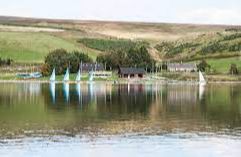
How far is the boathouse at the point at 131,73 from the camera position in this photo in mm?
158875

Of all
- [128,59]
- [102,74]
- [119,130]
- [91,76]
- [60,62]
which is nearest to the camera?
[119,130]

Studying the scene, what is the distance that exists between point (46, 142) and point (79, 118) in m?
15.2

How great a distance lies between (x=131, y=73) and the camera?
522 ft

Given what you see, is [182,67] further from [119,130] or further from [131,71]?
[119,130]

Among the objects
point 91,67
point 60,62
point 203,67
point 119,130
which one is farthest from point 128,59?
point 119,130

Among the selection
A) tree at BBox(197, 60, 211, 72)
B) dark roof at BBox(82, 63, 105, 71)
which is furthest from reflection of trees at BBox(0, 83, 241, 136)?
tree at BBox(197, 60, 211, 72)

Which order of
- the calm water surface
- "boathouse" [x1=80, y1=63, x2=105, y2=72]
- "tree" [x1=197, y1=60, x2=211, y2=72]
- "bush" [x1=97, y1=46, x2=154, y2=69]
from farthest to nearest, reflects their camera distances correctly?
"tree" [x1=197, y1=60, x2=211, y2=72] → "bush" [x1=97, y1=46, x2=154, y2=69] → "boathouse" [x1=80, y1=63, x2=105, y2=72] → the calm water surface

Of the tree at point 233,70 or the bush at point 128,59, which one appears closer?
the tree at point 233,70

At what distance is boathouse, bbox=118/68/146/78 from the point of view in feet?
521

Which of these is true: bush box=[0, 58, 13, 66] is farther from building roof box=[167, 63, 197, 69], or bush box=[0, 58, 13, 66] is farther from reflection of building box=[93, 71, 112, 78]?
building roof box=[167, 63, 197, 69]

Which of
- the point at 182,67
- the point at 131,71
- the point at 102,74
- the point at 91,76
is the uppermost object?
the point at 182,67

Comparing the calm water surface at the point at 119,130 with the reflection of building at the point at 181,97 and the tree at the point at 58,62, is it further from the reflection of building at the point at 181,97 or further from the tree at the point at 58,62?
the tree at the point at 58,62

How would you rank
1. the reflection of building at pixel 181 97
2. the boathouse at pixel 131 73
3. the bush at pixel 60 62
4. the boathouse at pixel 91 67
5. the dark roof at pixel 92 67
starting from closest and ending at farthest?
1. the reflection of building at pixel 181 97
2. the boathouse at pixel 131 73
3. the bush at pixel 60 62
4. the boathouse at pixel 91 67
5. the dark roof at pixel 92 67

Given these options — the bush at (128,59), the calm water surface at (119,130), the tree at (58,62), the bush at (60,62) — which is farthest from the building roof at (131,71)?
the calm water surface at (119,130)
